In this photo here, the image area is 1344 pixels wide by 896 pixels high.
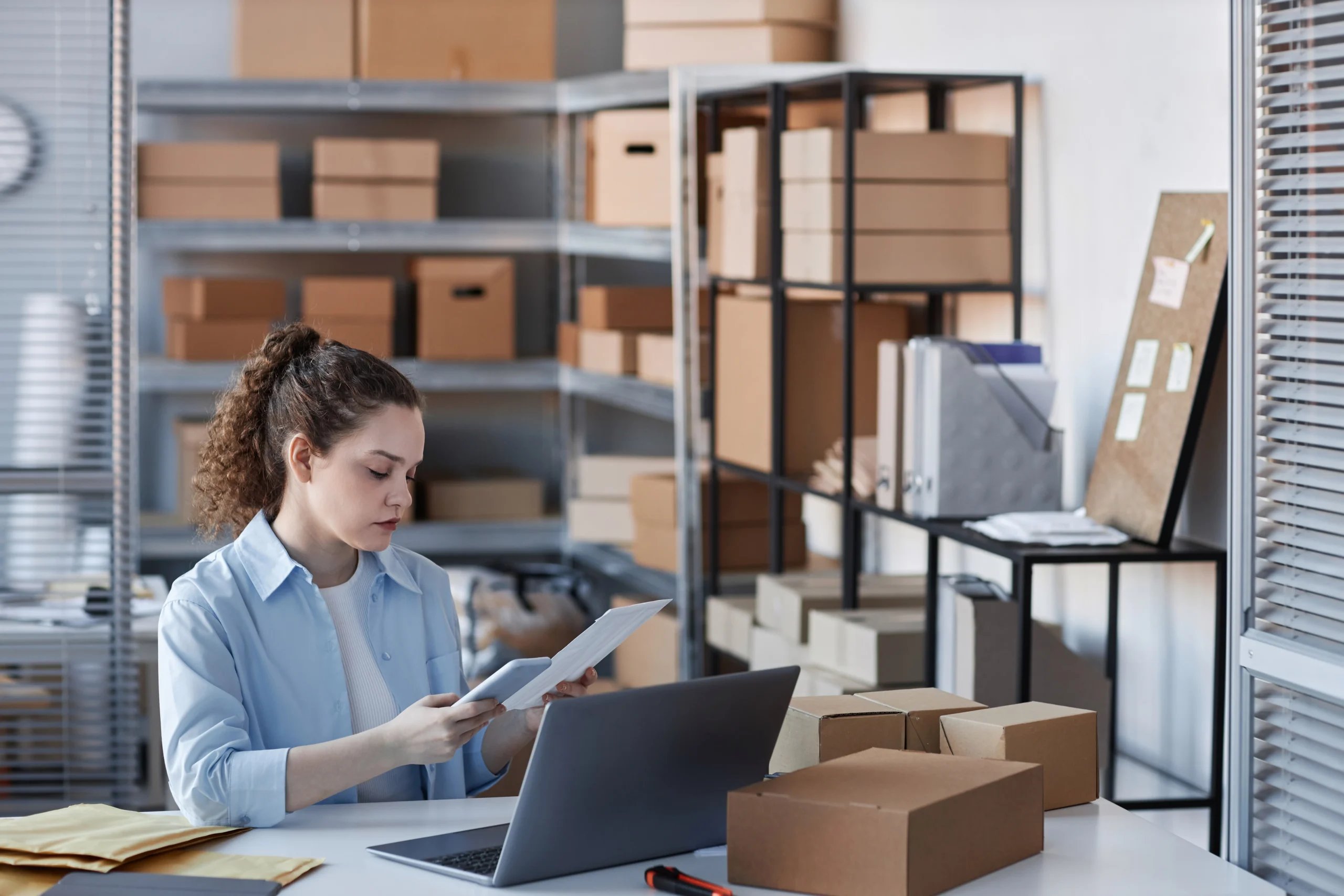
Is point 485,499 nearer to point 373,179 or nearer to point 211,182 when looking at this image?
point 373,179

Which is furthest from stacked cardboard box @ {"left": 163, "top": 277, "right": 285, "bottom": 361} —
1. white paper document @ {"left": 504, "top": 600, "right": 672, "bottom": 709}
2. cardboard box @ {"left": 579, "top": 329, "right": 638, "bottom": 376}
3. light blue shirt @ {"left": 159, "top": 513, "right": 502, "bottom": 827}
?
white paper document @ {"left": 504, "top": 600, "right": 672, "bottom": 709}

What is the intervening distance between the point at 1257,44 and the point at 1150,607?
52.0 inches

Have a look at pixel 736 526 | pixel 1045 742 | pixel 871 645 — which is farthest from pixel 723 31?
pixel 1045 742

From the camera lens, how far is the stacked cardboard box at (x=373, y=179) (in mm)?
4785

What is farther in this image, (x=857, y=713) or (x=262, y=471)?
(x=262, y=471)

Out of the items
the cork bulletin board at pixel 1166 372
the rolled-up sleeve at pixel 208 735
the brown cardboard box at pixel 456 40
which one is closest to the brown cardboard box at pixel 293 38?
the brown cardboard box at pixel 456 40

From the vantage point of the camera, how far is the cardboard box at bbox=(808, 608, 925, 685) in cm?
309

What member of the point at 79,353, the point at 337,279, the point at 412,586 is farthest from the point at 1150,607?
the point at 337,279

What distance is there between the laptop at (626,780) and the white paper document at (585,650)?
0.11 metres

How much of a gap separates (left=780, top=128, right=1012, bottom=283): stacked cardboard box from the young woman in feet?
5.16

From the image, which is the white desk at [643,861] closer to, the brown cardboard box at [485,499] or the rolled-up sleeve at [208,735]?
the rolled-up sleeve at [208,735]

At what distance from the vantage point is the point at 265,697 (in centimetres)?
186

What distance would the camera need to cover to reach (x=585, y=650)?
1.62 m

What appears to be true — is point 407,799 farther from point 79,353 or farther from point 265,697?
point 79,353
